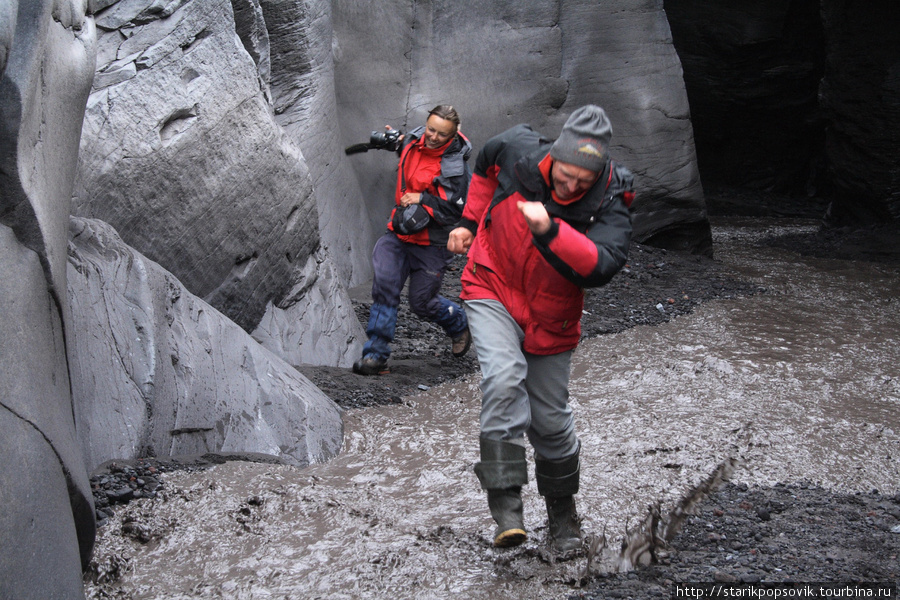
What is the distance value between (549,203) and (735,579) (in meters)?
1.35

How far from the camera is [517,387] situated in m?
2.84

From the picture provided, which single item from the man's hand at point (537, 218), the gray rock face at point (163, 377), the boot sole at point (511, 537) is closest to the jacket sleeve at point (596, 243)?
the man's hand at point (537, 218)

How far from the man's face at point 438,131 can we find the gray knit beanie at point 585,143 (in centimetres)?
249

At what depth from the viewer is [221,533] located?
3006 mm

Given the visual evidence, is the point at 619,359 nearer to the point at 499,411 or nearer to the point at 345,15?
the point at 499,411

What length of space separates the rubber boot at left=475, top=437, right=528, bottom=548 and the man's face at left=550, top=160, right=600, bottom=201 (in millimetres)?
851

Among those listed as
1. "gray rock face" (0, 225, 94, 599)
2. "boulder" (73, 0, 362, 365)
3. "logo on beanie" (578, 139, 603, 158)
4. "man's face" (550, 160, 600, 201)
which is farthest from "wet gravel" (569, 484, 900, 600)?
"boulder" (73, 0, 362, 365)

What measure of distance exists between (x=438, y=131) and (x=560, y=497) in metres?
2.84

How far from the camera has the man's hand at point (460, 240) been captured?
124 inches

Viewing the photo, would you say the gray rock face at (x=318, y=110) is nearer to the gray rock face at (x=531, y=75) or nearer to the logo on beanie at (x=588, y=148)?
the gray rock face at (x=531, y=75)

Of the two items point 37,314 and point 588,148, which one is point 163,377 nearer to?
point 37,314

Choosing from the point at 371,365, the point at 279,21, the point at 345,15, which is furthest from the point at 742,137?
the point at 371,365

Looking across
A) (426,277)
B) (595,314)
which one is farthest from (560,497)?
(595,314)

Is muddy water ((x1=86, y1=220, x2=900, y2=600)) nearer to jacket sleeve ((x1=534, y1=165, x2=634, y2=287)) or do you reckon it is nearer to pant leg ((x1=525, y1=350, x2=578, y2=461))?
pant leg ((x1=525, y1=350, x2=578, y2=461))
